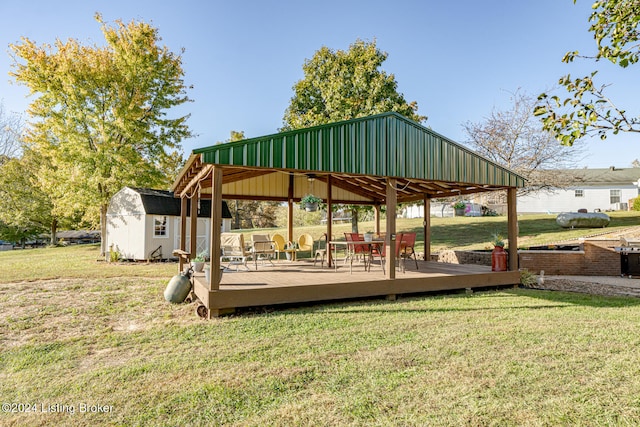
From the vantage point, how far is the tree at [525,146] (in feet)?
47.8

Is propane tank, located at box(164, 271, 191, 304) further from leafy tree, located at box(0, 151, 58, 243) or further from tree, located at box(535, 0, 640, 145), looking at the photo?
leafy tree, located at box(0, 151, 58, 243)

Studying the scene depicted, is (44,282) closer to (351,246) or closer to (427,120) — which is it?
(351,246)

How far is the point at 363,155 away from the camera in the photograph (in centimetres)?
729

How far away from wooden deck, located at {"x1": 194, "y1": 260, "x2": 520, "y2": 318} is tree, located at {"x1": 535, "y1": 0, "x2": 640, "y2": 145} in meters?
4.78

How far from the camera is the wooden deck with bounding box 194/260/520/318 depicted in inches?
237

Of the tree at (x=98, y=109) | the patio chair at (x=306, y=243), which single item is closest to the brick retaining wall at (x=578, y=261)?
the patio chair at (x=306, y=243)

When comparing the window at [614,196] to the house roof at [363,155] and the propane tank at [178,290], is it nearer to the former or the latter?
the house roof at [363,155]

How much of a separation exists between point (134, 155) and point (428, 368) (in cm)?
1599

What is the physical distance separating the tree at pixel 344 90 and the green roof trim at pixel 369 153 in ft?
27.0

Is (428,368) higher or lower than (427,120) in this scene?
lower

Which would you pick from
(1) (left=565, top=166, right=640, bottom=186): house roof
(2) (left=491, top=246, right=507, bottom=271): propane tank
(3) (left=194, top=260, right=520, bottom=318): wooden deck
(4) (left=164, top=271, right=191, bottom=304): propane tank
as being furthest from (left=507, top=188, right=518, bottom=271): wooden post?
(1) (left=565, top=166, right=640, bottom=186): house roof

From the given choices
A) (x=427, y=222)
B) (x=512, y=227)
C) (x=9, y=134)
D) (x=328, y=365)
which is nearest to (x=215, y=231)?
(x=328, y=365)

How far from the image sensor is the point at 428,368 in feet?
12.3

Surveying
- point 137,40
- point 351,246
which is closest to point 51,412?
point 351,246
